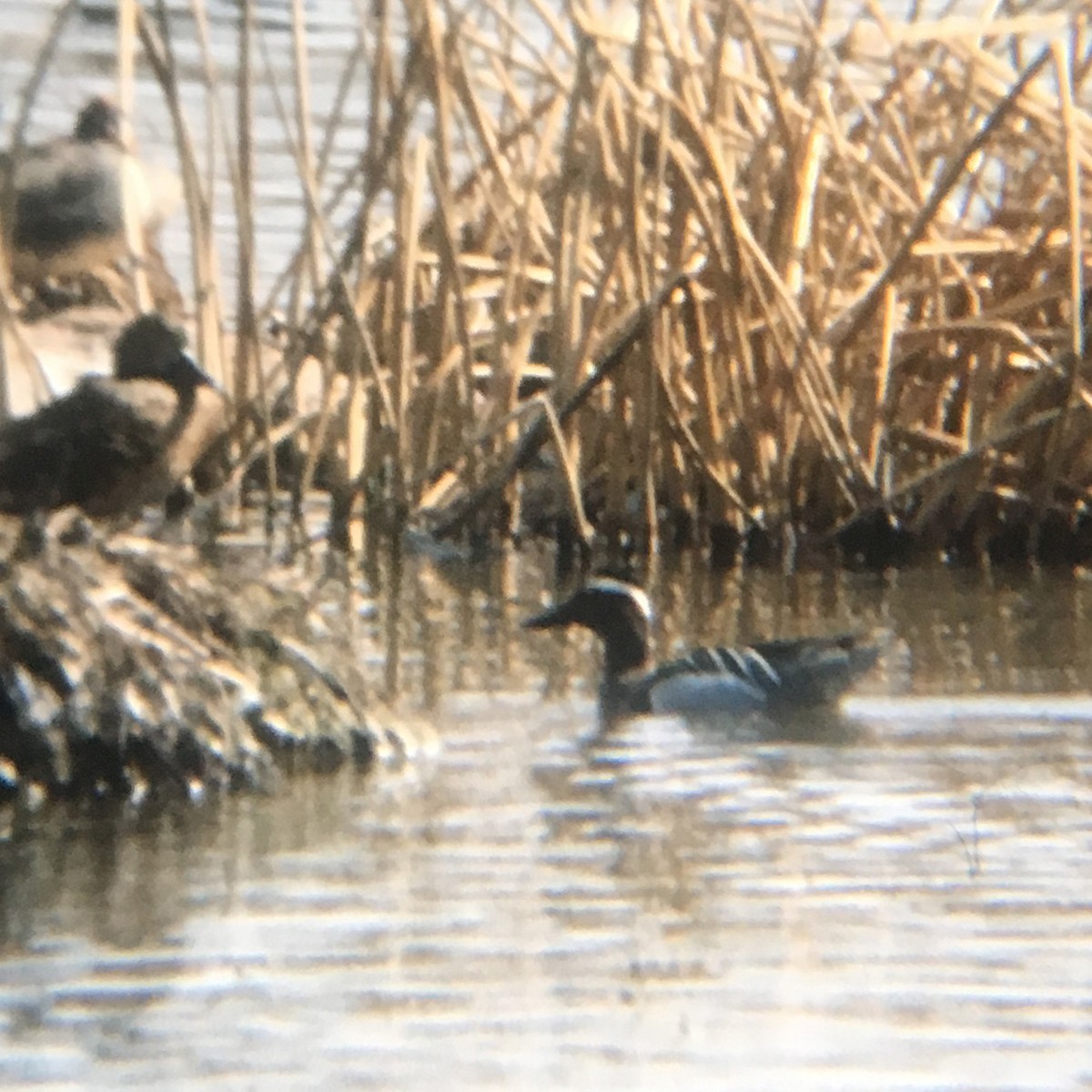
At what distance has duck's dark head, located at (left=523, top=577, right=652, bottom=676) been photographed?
812 cm

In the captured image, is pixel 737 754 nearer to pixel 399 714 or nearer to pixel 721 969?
pixel 399 714

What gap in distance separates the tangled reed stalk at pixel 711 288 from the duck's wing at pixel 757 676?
1528mm

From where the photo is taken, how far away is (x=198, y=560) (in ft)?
22.3

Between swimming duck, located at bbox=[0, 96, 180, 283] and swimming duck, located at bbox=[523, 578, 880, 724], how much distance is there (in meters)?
6.64

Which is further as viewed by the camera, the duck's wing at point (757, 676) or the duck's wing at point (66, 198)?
the duck's wing at point (66, 198)

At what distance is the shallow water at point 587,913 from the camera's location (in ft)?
14.6

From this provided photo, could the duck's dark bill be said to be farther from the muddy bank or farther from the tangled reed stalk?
the muddy bank

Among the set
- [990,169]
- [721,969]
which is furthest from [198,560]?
[990,169]

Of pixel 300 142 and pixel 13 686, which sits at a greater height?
pixel 300 142

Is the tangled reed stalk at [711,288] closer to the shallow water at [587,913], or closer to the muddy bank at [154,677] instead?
the shallow water at [587,913]

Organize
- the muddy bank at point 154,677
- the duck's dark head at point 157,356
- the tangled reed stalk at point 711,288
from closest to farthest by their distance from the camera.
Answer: the muddy bank at point 154,677 → the tangled reed stalk at point 711,288 → the duck's dark head at point 157,356

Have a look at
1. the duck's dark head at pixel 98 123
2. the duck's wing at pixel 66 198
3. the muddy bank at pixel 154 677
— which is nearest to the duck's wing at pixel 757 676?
the muddy bank at pixel 154 677

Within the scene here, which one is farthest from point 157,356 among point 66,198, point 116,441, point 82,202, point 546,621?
point 66,198

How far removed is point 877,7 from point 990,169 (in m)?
5.38
